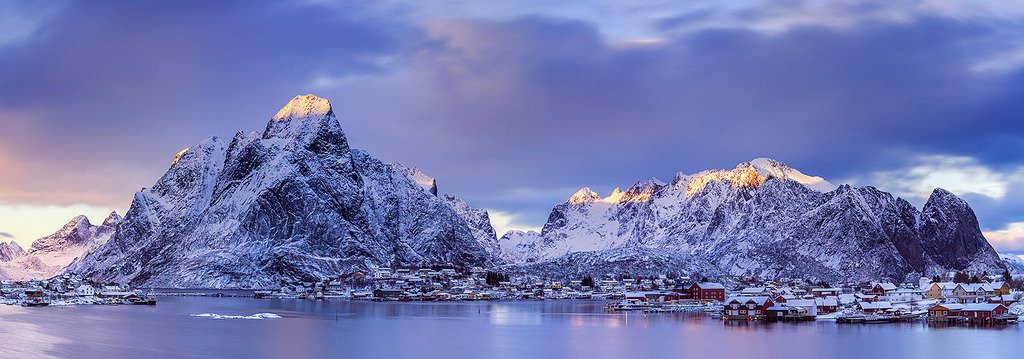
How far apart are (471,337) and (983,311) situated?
57.1 metres

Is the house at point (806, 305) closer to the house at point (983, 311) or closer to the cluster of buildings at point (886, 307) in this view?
the cluster of buildings at point (886, 307)

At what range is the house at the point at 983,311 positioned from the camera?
115812 mm

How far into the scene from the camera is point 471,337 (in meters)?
95.9

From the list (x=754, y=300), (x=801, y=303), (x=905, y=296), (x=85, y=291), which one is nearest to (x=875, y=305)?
(x=801, y=303)

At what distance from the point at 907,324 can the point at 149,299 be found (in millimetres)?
113394

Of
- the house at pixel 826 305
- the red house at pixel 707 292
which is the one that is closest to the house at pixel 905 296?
the house at pixel 826 305

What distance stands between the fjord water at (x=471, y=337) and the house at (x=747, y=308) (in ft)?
9.90

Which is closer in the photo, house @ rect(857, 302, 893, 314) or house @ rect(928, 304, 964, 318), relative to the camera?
house @ rect(928, 304, 964, 318)

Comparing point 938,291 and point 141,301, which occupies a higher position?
point 938,291

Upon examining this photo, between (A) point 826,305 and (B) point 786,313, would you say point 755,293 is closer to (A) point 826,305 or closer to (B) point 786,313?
(A) point 826,305

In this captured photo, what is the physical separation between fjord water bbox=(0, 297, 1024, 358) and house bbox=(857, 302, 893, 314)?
1205cm

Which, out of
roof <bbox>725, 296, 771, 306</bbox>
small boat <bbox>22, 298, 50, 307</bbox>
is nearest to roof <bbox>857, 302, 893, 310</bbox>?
roof <bbox>725, 296, 771, 306</bbox>

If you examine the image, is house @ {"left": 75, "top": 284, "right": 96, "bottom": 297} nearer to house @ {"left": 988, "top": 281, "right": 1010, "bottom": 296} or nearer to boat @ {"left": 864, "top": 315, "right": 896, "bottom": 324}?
boat @ {"left": 864, "top": 315, "right": 896, "bottom": 324}

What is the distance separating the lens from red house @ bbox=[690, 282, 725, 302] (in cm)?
17384
